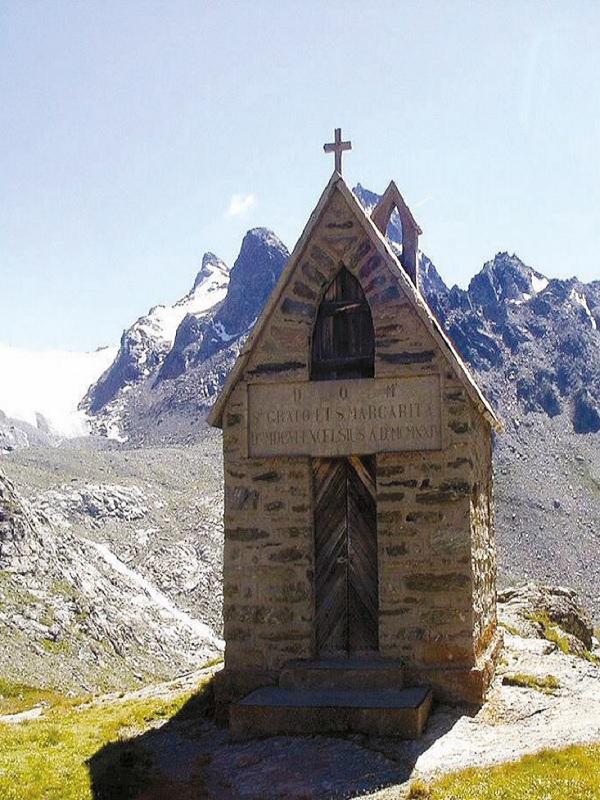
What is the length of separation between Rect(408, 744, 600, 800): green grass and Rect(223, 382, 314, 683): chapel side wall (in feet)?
14.0

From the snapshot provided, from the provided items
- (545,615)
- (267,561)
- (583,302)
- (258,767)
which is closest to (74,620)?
(545,615)

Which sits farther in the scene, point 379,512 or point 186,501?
point 186,501

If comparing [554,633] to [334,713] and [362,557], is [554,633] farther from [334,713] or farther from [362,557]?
[334,713]

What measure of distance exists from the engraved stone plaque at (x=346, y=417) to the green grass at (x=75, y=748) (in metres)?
4.58

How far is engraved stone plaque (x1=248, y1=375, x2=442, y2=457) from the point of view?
1327 centimetres

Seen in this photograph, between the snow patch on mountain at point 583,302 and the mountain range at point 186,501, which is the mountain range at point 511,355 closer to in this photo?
the snow patch on mountain at point 583,302

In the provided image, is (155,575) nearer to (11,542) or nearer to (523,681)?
(11,542)

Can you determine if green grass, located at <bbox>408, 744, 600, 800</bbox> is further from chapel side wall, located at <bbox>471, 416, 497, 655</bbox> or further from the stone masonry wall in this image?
chapel side wall, located at <bbox>471, 416, 497, 655</bbox>

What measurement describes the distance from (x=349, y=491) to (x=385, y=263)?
3.57m

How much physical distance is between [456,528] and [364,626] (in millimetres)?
2030

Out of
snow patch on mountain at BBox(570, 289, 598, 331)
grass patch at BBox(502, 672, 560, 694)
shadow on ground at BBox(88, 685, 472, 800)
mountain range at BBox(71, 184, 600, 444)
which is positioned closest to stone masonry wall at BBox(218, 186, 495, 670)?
grass patch at BBox(502, 672, 560, 694)

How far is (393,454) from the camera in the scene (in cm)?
1325

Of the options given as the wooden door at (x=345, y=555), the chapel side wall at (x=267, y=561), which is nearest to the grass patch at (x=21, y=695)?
the chapel side wall at (x=267, y=561)

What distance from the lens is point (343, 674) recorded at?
1266 cm
